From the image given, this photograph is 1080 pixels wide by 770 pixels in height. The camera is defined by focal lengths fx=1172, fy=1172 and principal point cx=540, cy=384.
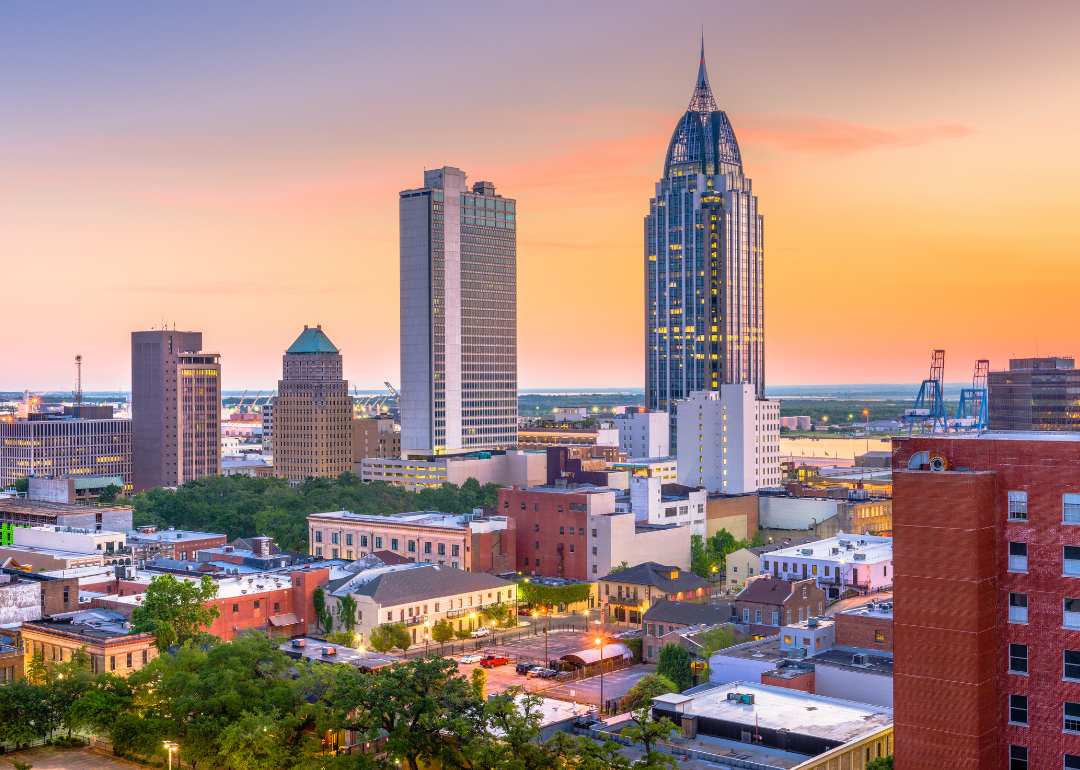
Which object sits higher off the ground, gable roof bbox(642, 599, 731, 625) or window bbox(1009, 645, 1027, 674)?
window bbox(1009, 645, 1027, 674)

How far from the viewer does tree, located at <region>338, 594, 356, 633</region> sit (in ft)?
341

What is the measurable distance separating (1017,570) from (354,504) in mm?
150621

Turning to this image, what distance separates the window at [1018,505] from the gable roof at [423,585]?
7089 centimetres

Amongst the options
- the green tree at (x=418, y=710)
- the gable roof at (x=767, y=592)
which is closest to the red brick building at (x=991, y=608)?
the green tree at (x=418, y=710)

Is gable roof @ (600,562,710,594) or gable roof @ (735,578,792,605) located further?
gable roof @ (600,562,710,594)

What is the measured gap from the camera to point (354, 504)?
184 metres

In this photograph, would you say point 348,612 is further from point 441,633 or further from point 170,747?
point 170,747

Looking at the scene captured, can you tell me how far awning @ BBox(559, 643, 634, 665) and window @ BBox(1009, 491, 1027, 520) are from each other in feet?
191

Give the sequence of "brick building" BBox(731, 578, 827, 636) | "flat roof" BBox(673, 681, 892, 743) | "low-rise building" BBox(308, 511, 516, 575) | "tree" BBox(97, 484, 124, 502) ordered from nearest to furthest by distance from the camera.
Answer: "flat roof" BBox(673, 681, 892, 743)
"brick building" BBox(731, 578, 827, 636)
"low-rise building" BBox(308, 511, 516, 575)
"tree" BBox(97, 484, 124, 502)

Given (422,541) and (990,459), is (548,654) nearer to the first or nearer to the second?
(422,541)

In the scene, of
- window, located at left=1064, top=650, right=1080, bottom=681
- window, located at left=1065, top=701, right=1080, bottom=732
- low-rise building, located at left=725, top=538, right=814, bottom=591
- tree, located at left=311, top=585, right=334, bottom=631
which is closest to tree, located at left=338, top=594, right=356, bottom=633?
tree, located at left=311, top=585, right=334, bottom=631

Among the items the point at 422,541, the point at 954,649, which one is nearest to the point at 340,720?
the point at 954,649

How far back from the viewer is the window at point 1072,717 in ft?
132

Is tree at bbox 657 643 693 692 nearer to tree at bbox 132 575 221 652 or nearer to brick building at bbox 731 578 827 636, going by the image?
brick building at bbox 731 578 827 636
